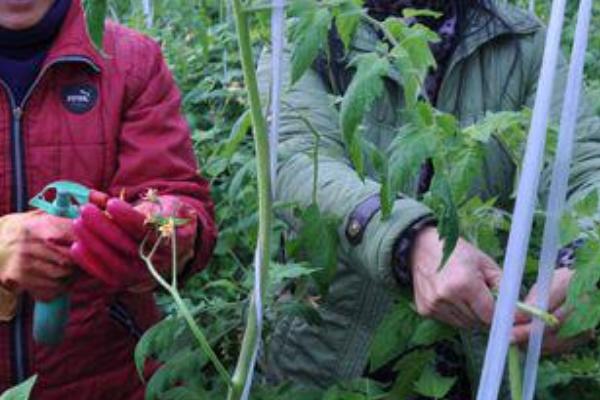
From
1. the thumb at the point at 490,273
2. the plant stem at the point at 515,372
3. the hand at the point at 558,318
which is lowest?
the plant stem at the point at 515,372

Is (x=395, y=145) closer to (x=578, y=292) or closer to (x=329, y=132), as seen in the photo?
(x=578, y=292)

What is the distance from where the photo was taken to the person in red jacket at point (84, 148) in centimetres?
153

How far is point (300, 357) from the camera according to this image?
1661 mm

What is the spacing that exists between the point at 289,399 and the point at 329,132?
0.41m

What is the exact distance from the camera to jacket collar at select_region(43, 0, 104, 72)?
155 centimetres

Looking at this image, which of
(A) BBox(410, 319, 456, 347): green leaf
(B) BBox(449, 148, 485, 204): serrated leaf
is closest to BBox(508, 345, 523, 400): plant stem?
(A) BBox(410, 319, 456, 347): green leaf

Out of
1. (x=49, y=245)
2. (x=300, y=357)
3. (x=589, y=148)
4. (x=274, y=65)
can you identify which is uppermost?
(x=274, y=65)

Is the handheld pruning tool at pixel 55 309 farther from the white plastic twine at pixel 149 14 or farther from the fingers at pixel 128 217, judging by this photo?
the white plastic twine at pixel 149 14

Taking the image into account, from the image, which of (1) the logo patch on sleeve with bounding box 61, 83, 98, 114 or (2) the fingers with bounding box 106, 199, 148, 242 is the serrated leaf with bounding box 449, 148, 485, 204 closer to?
(2) the fingers with bounding box 106, 199, 148, 242

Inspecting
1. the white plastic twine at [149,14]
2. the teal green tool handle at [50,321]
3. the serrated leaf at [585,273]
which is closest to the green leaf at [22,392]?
the teal green tool handle at [50,321]

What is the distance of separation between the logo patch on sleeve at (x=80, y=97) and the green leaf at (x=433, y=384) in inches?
26.8

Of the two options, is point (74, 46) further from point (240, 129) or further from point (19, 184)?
point (240, 129)

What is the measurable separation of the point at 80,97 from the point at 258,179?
21.7 inches

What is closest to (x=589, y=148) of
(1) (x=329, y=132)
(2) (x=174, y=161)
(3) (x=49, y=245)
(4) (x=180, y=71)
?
(1) (x=329, y=132)
